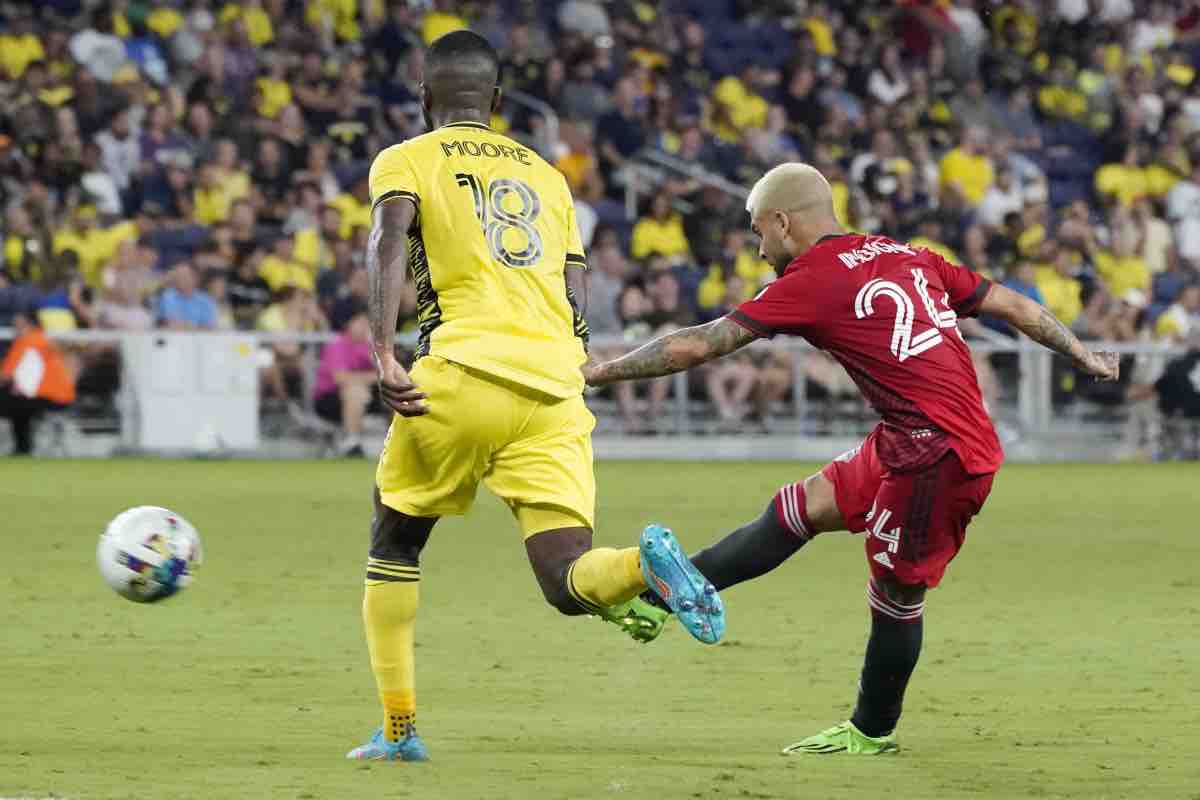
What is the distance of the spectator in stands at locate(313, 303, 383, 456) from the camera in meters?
21.1

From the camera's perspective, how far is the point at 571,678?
8242mm

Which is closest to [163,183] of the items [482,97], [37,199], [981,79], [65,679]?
[37,199]

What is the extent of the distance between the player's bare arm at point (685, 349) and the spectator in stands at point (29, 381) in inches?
581

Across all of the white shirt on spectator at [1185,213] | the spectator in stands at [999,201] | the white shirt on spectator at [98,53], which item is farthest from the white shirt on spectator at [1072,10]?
the white shirt on spectator at [98,53]

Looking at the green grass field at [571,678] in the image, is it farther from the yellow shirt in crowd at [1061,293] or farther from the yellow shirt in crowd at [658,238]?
the yellow shirt in crowd at [658,238]

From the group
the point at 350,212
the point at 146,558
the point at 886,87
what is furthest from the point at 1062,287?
the point at 146,558

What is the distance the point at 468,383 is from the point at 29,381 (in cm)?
1488

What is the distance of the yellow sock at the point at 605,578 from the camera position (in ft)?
19.8

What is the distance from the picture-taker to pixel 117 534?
7816 millimetres

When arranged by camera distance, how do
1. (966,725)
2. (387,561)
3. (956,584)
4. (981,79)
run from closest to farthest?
(387,561) → (966,725) → (956,584) → (981,79)

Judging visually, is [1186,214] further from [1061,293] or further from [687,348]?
[687,348]

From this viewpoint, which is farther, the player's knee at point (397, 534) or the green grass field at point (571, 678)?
the player's knee at point (397, 534)

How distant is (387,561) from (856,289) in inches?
61.5

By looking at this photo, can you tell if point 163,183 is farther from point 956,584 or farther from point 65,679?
point 65,679
